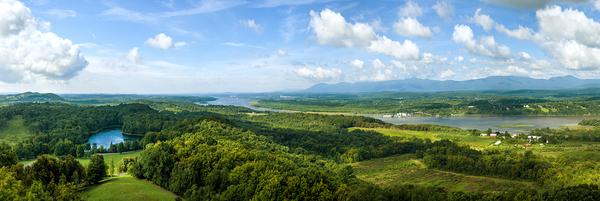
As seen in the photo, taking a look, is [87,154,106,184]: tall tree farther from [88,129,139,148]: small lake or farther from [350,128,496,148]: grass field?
[350,128,496,148]: grass field

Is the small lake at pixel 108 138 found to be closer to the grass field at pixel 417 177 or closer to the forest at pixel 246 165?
the forest at pixel 246 165

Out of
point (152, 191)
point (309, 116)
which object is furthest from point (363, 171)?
point (309, 116)

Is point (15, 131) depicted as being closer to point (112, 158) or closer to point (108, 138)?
point (108, 138)

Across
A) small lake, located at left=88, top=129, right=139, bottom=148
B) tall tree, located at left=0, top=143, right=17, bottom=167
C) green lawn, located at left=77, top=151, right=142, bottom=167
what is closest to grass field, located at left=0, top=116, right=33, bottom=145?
small lake, located at left=88, top=129, right=139, bottom=148

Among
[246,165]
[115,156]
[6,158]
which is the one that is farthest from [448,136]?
[6,158]

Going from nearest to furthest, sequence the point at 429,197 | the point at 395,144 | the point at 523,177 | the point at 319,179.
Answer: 1. the point at 429,197
2. the point at 319,179
3. the point at 523,177
4. the point at 395,144

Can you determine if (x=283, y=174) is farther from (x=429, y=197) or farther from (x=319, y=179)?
(x=429, y=197)
